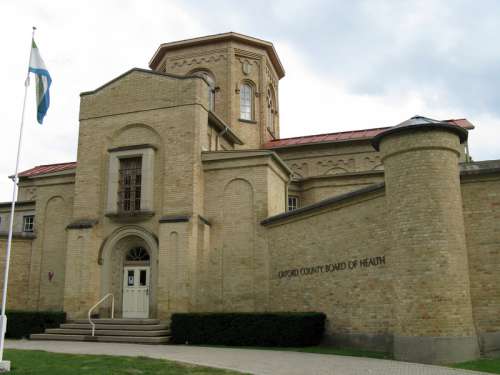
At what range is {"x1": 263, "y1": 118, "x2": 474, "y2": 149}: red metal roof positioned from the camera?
1330 inches

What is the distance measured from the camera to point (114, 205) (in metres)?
23.6

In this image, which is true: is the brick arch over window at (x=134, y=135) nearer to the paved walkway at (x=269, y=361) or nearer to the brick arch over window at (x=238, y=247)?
the brick arch over window at (x=238, y=247)

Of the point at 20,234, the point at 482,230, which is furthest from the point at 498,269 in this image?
the point at 20,234

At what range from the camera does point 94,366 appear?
39.7 ft

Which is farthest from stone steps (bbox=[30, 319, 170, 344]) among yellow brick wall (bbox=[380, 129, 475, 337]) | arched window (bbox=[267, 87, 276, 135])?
arched window (bbox=[267, 87, 276, 135])

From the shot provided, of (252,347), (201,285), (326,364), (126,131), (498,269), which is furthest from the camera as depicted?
(126,131)

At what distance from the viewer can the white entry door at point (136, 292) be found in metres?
22.6

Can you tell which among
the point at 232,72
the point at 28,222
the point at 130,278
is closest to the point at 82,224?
the point at 130,278

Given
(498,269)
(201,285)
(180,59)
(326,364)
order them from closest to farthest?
(326,364), (498,269), (201,285), (180,59)

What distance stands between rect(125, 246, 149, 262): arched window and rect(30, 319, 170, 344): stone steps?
10.4 feet

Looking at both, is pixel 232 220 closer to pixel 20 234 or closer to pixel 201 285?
pixel 201 285

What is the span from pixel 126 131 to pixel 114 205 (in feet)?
11.5

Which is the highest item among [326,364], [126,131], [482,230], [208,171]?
[126,131]

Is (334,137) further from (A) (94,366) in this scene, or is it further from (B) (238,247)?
(A) (94,366)
